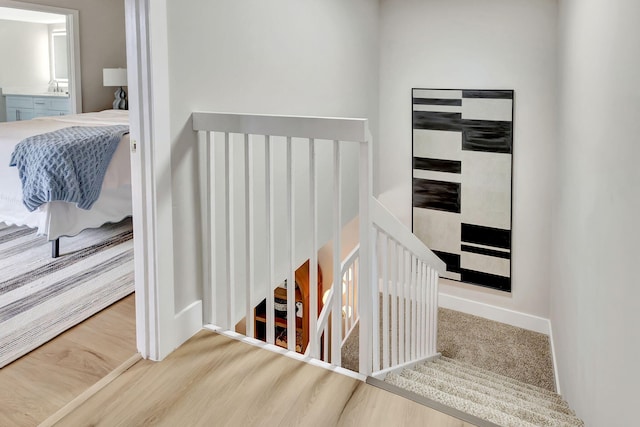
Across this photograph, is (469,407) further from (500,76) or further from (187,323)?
(500,76)

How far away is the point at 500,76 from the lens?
4.04 meters

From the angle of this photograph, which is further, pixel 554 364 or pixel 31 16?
pixel 31 16

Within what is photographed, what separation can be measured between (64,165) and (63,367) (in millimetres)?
1466

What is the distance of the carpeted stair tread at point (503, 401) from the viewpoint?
6.81ft

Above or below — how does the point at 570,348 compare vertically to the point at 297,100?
below

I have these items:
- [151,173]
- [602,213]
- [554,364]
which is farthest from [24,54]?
[602,213]

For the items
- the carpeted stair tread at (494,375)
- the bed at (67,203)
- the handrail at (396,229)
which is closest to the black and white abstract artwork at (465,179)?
the carpeted stair tread at (494,375)

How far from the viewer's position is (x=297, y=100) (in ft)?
9.66

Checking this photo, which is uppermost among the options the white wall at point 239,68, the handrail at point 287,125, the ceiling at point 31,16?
the ceiling at point 31,16

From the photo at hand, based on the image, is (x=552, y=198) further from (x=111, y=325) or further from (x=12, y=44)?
(x=12, y=44)

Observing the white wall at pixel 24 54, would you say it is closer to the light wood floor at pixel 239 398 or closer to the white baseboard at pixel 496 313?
the white baseboard at pixel 496 313

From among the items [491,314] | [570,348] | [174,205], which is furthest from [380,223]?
[491,314]

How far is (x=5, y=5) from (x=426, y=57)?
4.24 meters

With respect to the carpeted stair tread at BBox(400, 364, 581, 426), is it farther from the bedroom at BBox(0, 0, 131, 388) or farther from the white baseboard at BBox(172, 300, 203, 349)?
the bedroom at BBox(0, 0, 131, 388)
